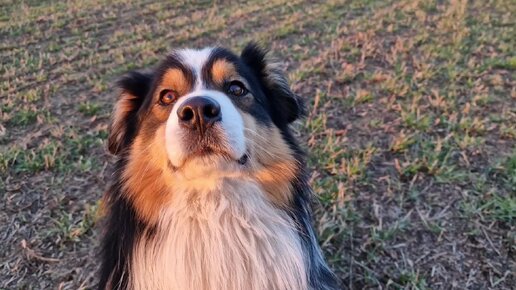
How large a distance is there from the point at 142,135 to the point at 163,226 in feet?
1.71

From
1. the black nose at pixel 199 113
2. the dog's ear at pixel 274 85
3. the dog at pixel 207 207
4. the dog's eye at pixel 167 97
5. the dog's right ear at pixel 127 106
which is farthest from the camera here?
the dog's ear at pixel 274 85

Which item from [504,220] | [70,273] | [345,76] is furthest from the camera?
[345,76]

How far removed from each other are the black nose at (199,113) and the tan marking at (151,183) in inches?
10.6

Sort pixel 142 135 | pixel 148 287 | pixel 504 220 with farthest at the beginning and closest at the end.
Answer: pixel 504 220, pixel 142 135, pixel 148 287

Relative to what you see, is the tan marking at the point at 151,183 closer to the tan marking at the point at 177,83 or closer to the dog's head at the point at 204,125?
the dog's head at the point at 204,125

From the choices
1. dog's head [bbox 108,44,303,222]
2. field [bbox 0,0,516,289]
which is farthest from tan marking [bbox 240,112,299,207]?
field [bbox 0,0,516,289]

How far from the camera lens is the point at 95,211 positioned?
359 centimetres

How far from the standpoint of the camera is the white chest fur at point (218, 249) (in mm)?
2240

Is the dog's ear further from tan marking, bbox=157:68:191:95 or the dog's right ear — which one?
the dog's right ear

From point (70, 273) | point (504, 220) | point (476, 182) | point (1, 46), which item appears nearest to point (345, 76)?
point (476, 182)

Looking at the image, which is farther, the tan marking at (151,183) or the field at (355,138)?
the field at (355,138)

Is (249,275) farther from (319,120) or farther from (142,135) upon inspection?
(319,120)

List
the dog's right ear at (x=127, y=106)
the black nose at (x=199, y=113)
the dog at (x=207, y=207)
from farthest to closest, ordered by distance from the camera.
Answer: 1. the dog's right ear at (x=127, y=106)
2. the dog at (x=207, y=207)
3. the black nose at (x=199, y=113)

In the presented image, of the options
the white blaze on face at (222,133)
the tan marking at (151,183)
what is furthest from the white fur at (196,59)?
the tan marking at (151,183)
